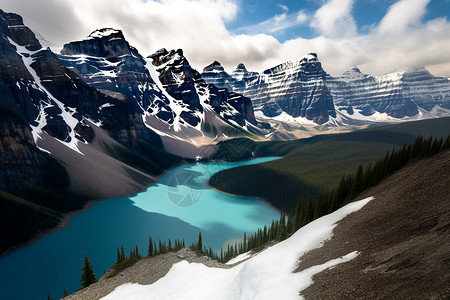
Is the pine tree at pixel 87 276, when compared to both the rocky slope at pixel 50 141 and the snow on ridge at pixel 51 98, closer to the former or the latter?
the rocky slope at pixel 50 141

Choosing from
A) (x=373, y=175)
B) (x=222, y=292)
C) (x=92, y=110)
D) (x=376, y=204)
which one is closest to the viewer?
(x=222, y=292)

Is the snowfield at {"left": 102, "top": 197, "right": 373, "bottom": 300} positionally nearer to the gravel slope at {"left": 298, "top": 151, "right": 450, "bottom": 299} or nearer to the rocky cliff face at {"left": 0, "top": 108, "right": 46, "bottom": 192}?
the gravel slope at {"left": 298, "top": 151, "right": 450, "bottom": 299}

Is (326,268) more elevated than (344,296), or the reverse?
(344,296)

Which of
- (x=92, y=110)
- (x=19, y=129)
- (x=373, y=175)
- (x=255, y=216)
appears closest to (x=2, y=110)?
(x=19, y=129)

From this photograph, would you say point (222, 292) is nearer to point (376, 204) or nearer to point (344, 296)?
point (344, 296)

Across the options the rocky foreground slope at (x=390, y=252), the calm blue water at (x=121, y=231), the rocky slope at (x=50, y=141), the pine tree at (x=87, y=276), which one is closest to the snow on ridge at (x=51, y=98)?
the rocky slope at (x=50, y=141)

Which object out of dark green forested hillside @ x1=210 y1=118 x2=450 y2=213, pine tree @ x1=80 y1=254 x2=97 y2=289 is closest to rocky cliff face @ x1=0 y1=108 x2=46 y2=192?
pine tree @ x1=80 y1=254 x2=97 y2=289
